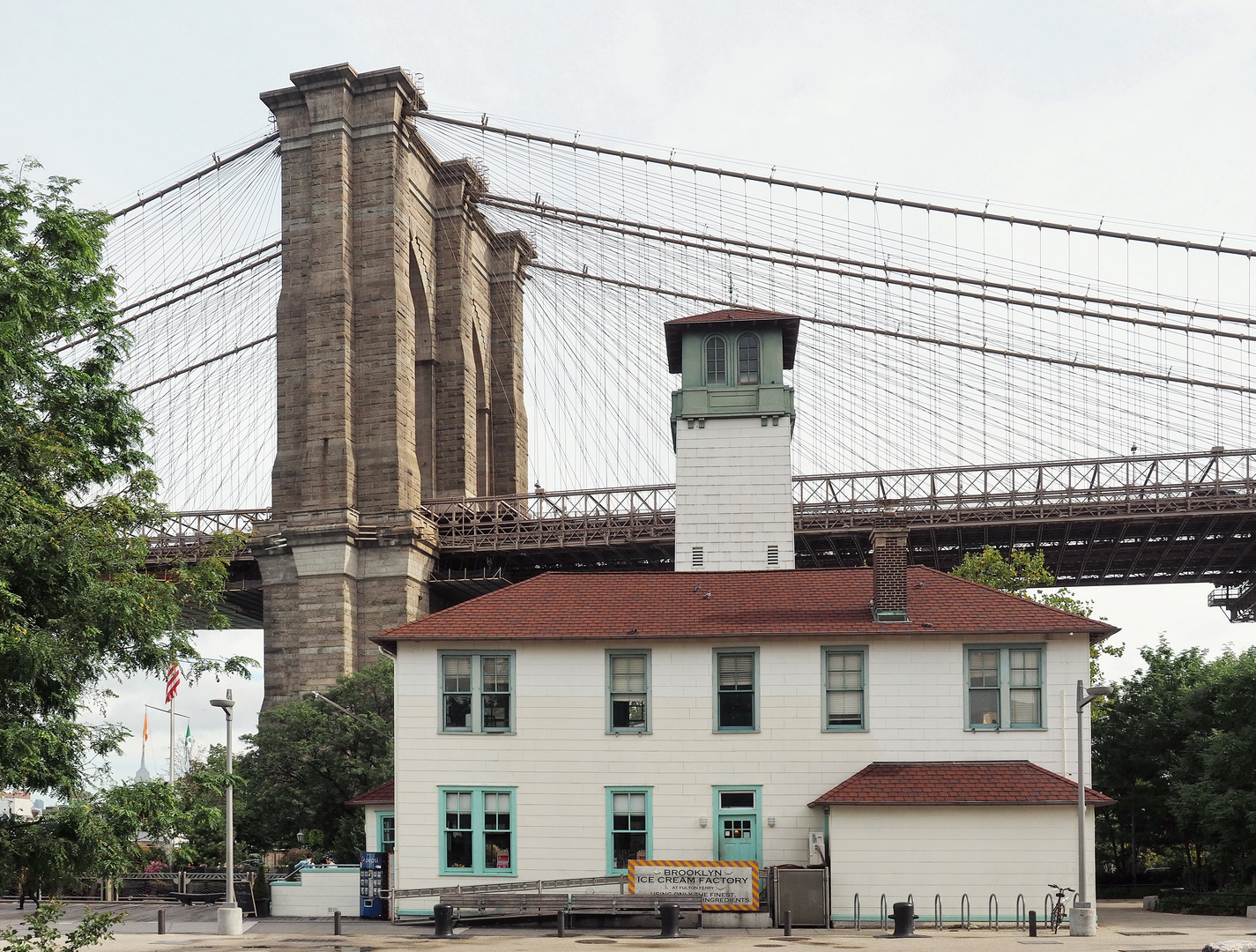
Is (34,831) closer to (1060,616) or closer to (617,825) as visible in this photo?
(617,825)

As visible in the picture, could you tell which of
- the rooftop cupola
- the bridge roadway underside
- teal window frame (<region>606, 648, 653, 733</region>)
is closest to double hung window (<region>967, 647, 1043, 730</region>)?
teal window frame (<region>606, 648, 653, 733</region>)

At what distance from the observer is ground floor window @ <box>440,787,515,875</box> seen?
31.7 m

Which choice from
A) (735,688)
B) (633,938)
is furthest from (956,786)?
(633,938)

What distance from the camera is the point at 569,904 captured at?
2884cm

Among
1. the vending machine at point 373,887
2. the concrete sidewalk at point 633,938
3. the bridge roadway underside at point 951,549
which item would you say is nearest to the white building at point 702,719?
the vending machine at point 373,887

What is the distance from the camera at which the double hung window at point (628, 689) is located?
32125 mm

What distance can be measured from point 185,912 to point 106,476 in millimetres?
19529

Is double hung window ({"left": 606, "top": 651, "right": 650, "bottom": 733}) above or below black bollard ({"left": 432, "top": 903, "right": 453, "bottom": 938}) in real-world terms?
above

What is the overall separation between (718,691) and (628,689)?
6.73 ft

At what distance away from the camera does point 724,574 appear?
35750mm

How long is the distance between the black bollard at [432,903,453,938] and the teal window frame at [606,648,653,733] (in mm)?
6063

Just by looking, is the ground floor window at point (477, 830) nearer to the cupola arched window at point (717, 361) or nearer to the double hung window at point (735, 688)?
the double hung window at point (735, 688)

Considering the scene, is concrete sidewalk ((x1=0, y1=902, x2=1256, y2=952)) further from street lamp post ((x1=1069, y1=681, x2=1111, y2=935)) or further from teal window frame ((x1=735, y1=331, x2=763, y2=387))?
teal window frame ((x1=735, y1=331, x2=763, y2=387))

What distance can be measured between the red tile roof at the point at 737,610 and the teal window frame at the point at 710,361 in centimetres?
861
